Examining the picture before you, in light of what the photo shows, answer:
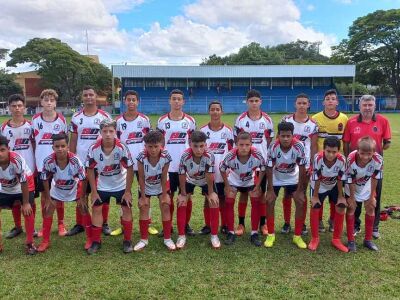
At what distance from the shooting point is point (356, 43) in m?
42.3

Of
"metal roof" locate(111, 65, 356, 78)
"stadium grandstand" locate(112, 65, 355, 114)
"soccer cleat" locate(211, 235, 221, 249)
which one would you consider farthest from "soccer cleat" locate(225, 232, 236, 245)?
"metal roof" locate(111, 65, 356, 78)

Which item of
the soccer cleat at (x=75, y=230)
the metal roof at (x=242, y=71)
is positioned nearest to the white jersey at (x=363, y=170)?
the soccer cleat at (x=75, y=230)

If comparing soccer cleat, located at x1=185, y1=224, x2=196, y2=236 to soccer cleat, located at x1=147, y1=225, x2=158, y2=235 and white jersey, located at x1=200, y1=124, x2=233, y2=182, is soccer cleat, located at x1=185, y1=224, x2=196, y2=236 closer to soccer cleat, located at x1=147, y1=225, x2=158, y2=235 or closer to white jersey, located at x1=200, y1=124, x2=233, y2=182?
soccer cleat, located at x1=147, y1=225, x2=158, y2=235

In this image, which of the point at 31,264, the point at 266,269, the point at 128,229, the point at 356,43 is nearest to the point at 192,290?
the point at 266,269

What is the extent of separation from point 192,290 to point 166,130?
2254 mm

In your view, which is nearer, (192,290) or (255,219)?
(192,290)

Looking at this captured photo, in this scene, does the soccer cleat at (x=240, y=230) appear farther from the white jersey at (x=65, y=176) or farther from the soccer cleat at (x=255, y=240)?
the white jersey at (x=65, y=176)

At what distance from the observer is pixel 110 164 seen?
4.59 m

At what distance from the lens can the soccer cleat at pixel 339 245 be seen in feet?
14.9

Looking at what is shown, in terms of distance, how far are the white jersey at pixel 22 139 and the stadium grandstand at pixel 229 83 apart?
33.1 metres

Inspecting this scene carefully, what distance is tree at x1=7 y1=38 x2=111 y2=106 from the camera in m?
41.6

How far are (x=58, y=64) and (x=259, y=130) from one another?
40285 mm

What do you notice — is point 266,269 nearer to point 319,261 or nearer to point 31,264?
point 319,261

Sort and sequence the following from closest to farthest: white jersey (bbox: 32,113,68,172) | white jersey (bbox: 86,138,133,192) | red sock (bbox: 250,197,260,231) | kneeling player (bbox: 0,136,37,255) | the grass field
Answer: the grass field < kneeling player (bbox: 0,136,37,255) < white jersey (bbox: 86,138,133,192) < red sock (bbox: 250,197,260,231) < white jersey (bbox: 32,113,68,172)
